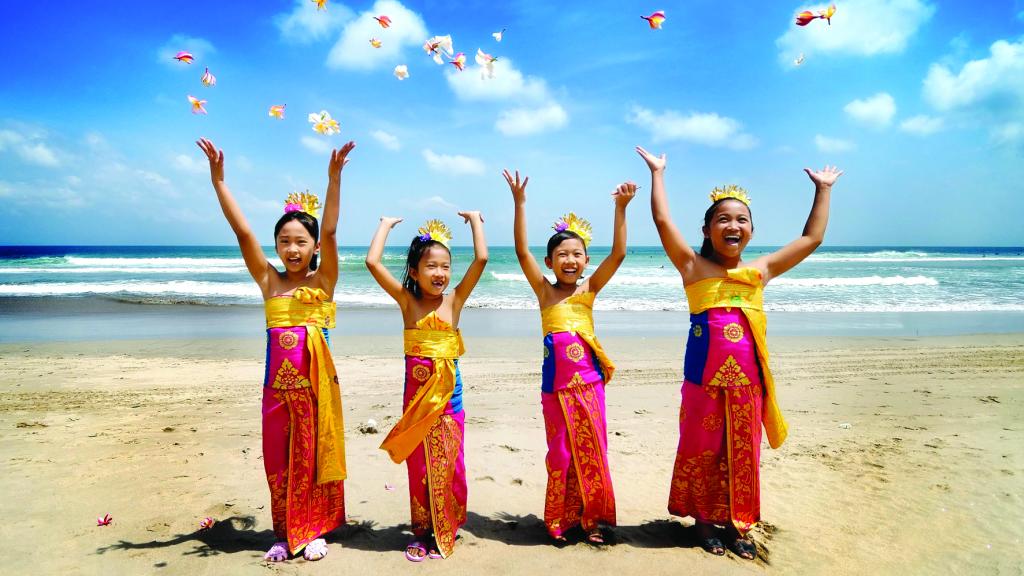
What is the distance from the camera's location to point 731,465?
3.21 metres

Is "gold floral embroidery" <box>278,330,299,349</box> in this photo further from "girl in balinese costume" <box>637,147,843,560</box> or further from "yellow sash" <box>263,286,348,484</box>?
"girl in balinese costume" <box>637,147,843,560</box>

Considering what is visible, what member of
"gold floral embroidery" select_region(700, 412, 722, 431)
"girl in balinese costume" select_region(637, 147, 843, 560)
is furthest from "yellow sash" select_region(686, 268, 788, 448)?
"gold floral embroidery" select_region(700, 412, 722, 431)

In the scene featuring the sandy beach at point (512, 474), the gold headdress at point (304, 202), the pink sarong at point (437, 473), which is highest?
the gold headdress at point (304, 202)

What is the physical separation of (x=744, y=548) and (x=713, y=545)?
0.57ft

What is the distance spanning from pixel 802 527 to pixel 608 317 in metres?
11.3

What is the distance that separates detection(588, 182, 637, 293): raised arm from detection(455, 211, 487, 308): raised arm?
2.36 feet

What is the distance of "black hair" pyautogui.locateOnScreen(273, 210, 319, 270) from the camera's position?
11.1 feet

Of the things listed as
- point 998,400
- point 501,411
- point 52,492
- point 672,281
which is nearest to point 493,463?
point 501,411

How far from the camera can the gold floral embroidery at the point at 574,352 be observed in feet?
11.0

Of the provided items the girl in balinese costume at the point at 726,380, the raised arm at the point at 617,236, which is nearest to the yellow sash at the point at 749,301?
the girl in balinese costume at the point at 726,380

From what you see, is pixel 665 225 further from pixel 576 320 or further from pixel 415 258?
pixel 415 258

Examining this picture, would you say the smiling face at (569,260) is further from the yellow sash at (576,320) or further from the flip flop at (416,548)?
the flip flop at (416,548)

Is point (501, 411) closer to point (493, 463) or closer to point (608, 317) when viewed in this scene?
point (493, 463)

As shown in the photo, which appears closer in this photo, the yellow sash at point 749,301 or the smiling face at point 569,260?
the yellow sash at point 749,301
